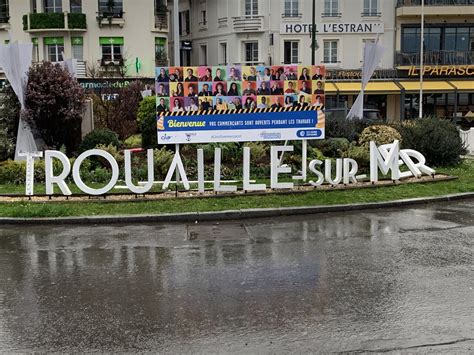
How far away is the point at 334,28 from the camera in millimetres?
40812

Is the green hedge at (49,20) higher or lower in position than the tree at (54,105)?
higher

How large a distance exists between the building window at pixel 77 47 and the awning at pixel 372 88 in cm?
1719

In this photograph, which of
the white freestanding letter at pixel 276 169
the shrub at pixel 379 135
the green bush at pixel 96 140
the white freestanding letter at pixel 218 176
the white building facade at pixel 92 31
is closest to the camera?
the white freestanding letter at pixel 218 176

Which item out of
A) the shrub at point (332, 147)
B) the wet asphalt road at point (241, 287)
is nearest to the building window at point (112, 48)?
the shrub at point (332, 147)

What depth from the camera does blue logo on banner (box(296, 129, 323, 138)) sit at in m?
12.8

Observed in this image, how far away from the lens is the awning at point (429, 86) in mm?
39406

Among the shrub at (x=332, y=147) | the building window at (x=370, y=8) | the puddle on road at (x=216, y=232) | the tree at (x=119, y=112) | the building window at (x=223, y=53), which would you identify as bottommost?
the puddle on road at (x=216, y=232)

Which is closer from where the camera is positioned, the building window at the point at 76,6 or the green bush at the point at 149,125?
the green bush at the point at 149,125

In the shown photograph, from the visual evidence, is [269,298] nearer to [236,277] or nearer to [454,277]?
[236,277]

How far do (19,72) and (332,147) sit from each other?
802cm

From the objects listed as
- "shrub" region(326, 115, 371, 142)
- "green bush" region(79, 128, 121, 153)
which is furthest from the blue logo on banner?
"green bush" region(79, 128, 121, 153)

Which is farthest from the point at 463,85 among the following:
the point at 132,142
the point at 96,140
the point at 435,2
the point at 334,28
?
the point at 96,140

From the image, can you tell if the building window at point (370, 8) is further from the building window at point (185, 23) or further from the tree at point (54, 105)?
the tree at point (54, 105)

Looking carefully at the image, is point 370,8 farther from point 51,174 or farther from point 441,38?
point 51,174
